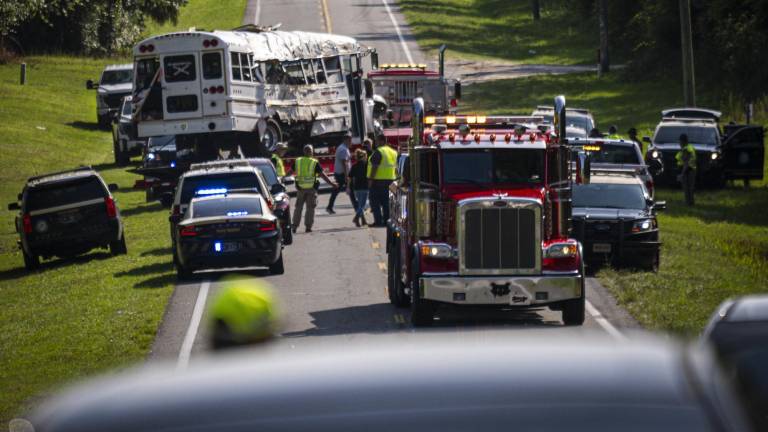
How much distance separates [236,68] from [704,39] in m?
27.6

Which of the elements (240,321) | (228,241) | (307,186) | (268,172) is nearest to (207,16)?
(307,186)

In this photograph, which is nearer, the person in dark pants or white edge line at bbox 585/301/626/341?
white edge line at bbox 585/301/626/341

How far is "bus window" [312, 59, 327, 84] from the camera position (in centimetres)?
3841

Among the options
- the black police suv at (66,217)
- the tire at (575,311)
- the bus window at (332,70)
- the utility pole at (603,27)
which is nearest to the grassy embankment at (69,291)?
the black police suv at (66,217)

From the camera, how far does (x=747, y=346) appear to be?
7.82 meters

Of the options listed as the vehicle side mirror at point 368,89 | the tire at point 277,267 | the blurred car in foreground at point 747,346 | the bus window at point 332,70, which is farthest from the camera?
the vehicle side mirror at point 368,89

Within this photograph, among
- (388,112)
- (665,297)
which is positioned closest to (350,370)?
(665,297)

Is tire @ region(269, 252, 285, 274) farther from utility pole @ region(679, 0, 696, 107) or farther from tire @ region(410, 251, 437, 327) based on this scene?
utility pole @ region(679, 0, 696, 107)

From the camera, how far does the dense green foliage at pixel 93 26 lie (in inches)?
2734

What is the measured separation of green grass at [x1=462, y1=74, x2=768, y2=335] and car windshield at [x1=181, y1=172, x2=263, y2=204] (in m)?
6.57

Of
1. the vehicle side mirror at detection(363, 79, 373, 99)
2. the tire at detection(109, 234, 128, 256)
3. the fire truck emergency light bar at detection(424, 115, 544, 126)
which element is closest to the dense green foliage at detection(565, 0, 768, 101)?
the vehicle side mirror at detection(363, 79, 373, 99)

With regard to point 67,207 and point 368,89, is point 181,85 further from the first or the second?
point 67,207

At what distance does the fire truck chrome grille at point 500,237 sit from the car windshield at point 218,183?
8.76 metres

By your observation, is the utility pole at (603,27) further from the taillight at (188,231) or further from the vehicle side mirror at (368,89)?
the taillight at (188,231)
